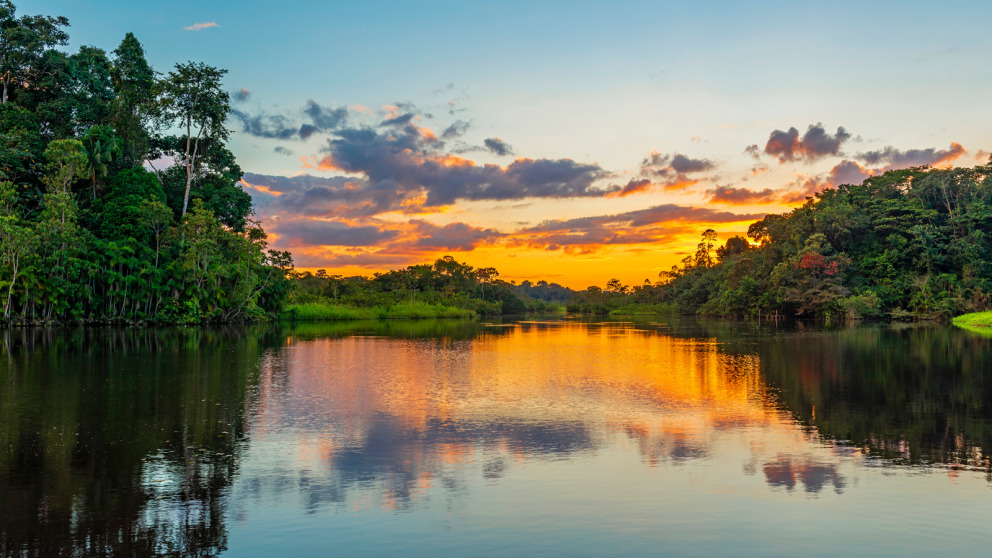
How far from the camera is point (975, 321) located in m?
47.2

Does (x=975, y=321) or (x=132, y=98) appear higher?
(x=132, y=98)

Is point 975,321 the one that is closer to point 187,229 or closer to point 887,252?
point 887,252

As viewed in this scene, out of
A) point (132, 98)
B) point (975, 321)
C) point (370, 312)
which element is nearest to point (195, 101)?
point (132, 98)

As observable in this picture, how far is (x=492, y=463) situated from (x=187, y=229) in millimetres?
40839

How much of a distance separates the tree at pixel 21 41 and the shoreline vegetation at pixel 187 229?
10 centimetres

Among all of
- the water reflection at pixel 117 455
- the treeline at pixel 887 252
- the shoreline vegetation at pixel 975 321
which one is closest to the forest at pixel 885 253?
the treeline at pixel 887 252

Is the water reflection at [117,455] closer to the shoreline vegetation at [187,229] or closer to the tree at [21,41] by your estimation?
the shoreline vegetation at [187,229]

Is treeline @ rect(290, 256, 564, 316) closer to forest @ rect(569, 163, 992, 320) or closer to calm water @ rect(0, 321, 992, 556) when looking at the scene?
forest @ rect(569, 163, 992, 320)

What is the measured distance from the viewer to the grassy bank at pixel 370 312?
64000mm

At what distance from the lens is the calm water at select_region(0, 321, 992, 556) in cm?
604

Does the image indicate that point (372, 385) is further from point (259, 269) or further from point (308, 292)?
point (308, 292)

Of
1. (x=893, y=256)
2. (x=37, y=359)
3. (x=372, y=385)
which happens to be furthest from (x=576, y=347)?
(x=893, y=256)

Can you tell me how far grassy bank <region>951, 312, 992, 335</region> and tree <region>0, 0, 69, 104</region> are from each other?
66361 millimetres

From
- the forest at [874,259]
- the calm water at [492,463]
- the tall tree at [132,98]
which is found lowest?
the calm water at [492,463]
